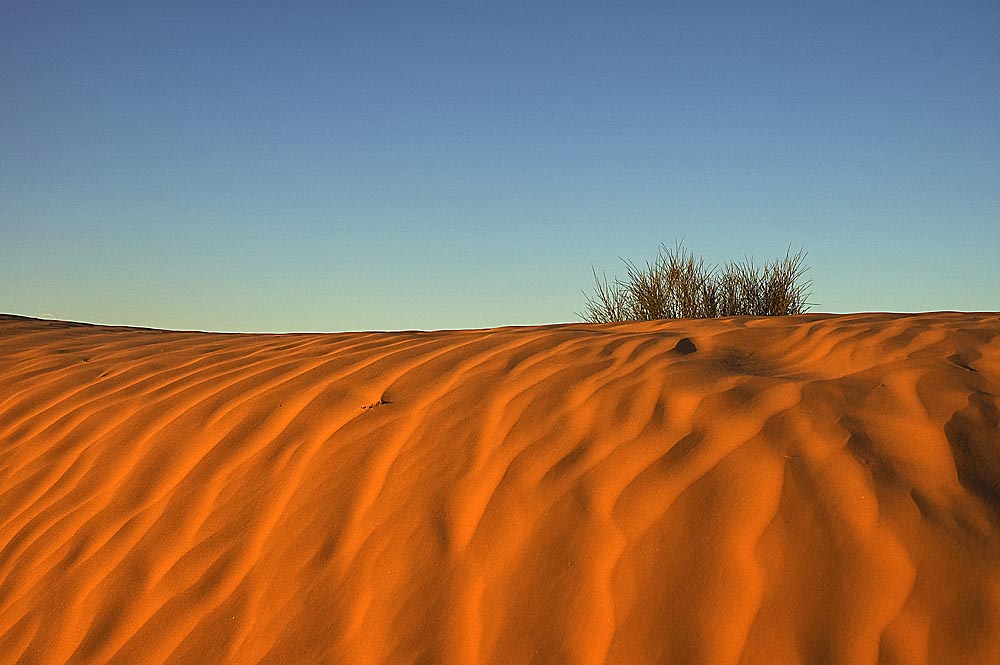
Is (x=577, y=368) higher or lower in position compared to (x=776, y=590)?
higher

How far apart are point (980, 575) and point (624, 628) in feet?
2.77

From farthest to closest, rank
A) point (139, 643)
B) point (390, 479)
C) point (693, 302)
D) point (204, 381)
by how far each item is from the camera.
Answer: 1. point (693, 302)
2. point (204, 381)
3. point (390, 479)
4. point (139, 643)

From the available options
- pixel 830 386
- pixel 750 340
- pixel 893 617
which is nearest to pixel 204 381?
pixel 750 340

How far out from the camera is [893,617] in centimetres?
207

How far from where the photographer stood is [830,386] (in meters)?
3.03

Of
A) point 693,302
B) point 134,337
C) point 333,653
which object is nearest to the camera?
point 333,653

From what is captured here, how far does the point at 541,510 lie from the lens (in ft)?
8.50

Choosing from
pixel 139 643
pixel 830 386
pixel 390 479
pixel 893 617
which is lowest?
pixel 139 643

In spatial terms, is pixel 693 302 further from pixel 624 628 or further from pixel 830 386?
pixel 624 628

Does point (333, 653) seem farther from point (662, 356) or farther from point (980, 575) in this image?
Result: point (662, 356)

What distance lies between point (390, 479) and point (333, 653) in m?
0.70

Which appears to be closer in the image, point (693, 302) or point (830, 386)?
point (830, 386)

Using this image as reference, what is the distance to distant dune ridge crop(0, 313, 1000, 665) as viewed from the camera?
2174mm

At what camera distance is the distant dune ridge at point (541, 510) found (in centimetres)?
217
